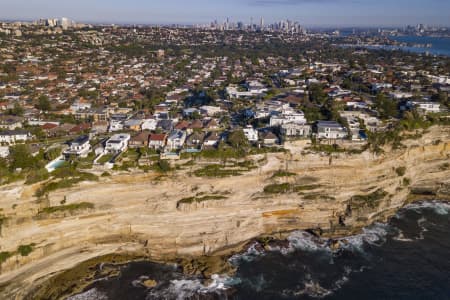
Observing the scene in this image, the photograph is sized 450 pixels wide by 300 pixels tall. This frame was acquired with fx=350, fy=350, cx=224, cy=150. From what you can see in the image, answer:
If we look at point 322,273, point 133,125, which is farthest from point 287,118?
point 322,273

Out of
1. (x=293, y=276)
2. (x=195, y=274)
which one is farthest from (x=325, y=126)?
(x=195, y=274)

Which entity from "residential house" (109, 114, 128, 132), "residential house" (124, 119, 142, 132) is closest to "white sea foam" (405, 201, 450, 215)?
"residential house" (124, 119, 142, 132)

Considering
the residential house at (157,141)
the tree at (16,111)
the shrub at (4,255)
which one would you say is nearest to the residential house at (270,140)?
the residential house at (157,141)

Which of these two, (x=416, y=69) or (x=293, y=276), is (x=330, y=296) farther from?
(x=416, y=69)

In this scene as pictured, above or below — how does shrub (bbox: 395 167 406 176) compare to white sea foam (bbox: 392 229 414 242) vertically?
above

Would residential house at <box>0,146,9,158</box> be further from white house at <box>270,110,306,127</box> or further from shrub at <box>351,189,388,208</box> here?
shrub at <box>351,189,388,208</box>

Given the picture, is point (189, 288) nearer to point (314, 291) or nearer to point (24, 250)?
point (314, 291)

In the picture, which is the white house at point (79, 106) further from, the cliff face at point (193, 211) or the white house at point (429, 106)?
the white house at point (429, 106)
